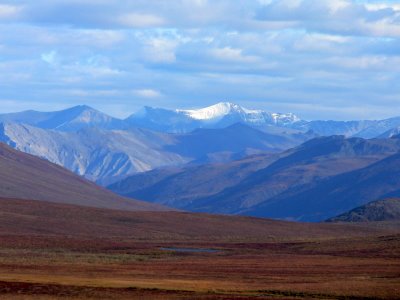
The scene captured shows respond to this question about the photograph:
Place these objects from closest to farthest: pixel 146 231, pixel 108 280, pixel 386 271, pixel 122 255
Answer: pixel 108 280 → pixel 386 271 → pixel 122 255 → pixel 146 231

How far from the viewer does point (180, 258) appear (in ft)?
356

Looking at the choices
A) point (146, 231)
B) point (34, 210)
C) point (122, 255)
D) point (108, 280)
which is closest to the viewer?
point (108, 280)

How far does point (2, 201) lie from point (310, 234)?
55.6 m

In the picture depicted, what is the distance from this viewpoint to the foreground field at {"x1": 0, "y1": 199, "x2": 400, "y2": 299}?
2511 inches

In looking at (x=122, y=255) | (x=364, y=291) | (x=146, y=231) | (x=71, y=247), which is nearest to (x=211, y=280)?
(x=364, y=291)

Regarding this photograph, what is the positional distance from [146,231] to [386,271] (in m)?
87.7

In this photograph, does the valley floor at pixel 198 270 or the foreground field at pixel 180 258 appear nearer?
the valley floor at pixel 198 270

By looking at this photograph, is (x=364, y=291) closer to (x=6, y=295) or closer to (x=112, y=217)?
(x=6, y=295)

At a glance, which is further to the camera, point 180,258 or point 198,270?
point 180,258

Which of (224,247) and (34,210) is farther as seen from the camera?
(34,210)

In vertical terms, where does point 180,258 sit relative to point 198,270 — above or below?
below

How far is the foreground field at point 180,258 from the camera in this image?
2511 inches

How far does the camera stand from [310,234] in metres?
179

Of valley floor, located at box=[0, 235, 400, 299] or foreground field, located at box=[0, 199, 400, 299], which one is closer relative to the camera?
valley floor, located at box=[0, 235, 400, 299]
